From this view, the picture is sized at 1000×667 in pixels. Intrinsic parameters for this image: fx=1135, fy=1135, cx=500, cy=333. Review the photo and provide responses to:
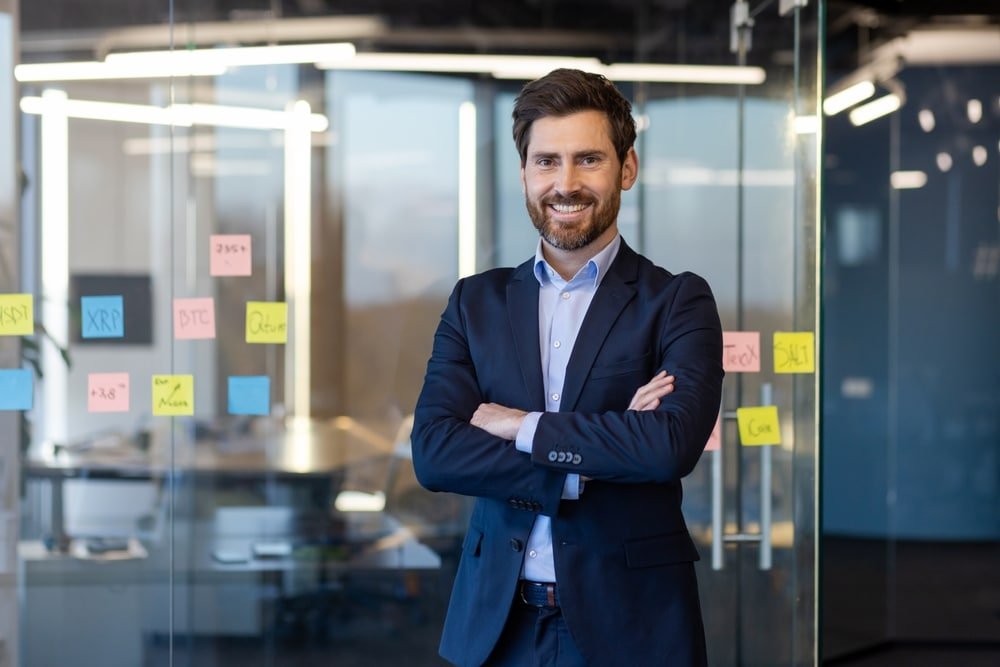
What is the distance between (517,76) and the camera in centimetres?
437

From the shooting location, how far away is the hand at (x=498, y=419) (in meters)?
1.71

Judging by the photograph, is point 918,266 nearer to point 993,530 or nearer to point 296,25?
point 993,530

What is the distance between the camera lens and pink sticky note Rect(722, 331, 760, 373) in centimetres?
360

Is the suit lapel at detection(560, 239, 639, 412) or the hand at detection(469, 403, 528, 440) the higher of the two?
the suit lapel at detection(560, 239, 639, 412)

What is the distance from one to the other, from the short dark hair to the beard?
0.08 meters

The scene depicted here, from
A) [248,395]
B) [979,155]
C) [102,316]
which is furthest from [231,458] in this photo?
→ [979,155]

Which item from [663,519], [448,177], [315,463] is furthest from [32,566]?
[663,519]

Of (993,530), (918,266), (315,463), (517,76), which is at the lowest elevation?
(993,530)

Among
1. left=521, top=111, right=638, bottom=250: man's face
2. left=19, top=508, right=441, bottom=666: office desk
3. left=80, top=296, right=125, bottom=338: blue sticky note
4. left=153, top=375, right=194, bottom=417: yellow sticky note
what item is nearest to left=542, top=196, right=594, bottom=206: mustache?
left=521, top=111, right=638, bottom=250: man's face

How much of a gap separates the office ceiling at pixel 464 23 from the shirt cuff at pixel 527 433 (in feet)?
8.49

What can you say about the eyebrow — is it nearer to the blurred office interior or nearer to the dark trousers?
the dark trousers

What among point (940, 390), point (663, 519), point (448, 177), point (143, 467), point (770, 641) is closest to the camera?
point (663, 519)

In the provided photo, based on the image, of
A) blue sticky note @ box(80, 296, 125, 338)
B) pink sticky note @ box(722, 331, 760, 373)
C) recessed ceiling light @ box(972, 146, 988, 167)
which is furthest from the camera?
recessed ceiling light @ box(972, 146, 988, 167)

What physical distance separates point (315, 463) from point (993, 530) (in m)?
3.60
